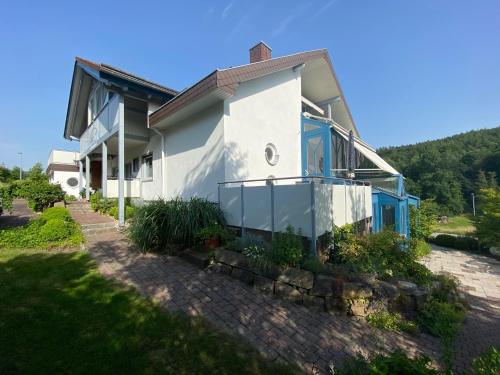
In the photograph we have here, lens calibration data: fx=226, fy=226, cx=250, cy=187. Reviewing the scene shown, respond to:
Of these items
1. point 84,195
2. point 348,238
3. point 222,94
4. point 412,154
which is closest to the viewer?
point 348,238

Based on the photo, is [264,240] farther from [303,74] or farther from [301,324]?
[303,74]

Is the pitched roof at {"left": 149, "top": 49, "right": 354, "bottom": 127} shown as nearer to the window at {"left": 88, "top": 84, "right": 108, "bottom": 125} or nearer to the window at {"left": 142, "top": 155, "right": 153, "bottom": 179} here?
the window at {"left": 142, "top": 155, "right": 153, "bottom": 179}

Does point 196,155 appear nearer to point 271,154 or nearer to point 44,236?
point 271,154

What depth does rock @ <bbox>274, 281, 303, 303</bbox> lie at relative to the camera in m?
4.84

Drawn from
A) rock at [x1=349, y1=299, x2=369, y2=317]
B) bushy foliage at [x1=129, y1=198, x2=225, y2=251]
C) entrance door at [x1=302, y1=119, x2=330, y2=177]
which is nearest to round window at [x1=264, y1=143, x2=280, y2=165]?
entrance door at [x1=302, y1=119, x2=330, y2=177]

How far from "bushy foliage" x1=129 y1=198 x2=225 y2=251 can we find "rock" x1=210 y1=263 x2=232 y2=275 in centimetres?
145

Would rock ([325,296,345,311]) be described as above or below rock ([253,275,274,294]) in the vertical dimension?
below

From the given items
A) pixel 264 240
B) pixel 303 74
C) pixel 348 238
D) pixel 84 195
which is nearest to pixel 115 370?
pixel 264 240

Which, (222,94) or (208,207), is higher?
(222,94)

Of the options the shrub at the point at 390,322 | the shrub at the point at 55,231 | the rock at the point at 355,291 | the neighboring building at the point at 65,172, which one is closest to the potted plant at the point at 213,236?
the rock at the point at 355,291

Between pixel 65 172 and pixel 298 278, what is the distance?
3369 centimetres

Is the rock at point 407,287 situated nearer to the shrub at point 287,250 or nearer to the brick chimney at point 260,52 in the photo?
the shrub at point 287,250

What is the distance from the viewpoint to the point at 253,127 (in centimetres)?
1003

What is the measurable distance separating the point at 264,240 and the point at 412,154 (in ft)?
328
